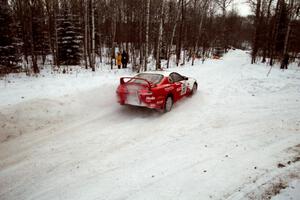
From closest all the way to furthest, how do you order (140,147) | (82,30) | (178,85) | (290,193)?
(290,193)
(140,147)
(178,85)
(82,30)

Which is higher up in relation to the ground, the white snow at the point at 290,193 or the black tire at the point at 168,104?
the black tire at the point at 168,104

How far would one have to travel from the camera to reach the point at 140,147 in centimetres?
548

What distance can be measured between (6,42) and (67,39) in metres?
6.76

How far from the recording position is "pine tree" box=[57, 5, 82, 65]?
75.2ft

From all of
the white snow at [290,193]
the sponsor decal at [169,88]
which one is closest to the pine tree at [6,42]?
the sponsor decal at [169,88]

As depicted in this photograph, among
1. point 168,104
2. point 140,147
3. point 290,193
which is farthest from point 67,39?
point 290,193

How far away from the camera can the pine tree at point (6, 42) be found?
16953 mm

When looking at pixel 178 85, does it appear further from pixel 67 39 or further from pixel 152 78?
pixel 67 39

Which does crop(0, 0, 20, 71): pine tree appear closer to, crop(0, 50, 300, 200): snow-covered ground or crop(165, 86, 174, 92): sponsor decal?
crop(0, 50, 300, 200): snow-covered ground

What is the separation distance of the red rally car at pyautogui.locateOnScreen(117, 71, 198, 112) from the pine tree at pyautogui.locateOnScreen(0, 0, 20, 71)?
13791 millimetres

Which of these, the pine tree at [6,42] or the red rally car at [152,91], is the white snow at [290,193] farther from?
the pine tree at [6,42]

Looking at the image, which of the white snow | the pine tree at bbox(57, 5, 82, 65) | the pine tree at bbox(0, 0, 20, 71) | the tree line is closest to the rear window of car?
the white snow

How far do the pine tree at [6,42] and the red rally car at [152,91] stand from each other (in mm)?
13791

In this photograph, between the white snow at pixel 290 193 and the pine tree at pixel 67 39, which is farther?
the pine tree at pixel 67 39
